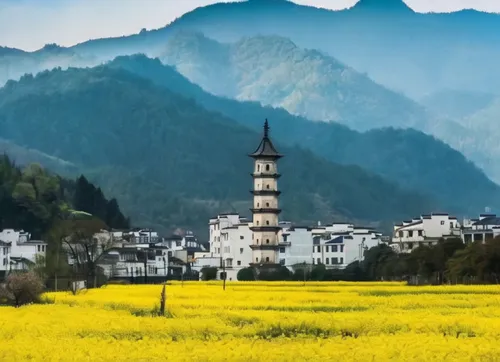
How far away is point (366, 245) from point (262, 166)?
15.5 m

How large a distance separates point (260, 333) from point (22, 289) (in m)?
24.1

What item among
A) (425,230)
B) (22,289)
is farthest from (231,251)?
(22,289)

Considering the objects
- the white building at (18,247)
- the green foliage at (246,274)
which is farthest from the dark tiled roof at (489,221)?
the white building at (18,247)

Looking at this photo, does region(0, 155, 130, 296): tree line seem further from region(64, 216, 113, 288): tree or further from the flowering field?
the flowering field

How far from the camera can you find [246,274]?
119875 mm

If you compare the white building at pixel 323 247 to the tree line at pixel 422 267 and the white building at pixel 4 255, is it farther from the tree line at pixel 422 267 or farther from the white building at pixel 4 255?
the white building at pixel 4 255

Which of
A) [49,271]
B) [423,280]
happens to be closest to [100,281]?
[49,271]

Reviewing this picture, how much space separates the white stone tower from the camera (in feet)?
408

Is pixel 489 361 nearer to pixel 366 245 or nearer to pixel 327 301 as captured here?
pixel 327 301

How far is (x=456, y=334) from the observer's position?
3188cm

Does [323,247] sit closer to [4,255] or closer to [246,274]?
[246,274]

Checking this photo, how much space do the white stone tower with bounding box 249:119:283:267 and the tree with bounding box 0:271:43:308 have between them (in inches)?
2676

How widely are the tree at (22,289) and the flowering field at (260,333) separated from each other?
490cm

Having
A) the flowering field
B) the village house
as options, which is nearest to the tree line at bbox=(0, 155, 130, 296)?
the village house
